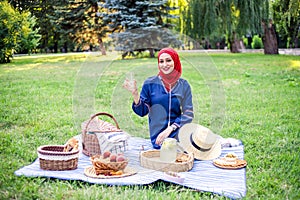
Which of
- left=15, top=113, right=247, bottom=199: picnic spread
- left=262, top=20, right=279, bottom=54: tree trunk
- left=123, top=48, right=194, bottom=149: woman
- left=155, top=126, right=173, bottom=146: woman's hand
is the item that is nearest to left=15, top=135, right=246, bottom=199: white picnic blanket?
left=15, top=113, right=247, bottom=199: picnic spread

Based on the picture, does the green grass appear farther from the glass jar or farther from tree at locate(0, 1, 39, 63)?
tree at locate(0, 1, 39, 63)

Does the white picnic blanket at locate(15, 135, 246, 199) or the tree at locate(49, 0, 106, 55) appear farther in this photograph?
the tree at locate(49, 0, 106, 55)

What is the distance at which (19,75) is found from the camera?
7.86 m

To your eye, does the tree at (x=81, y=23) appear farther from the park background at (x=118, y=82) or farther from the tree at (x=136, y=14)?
the tree at (x=136, y=14)

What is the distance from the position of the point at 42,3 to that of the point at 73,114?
7.48 metres

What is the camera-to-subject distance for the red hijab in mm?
2908

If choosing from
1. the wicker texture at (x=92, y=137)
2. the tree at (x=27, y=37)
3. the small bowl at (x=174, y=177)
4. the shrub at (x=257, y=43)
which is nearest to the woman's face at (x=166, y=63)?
the wicker texture at (x=92, y=137)

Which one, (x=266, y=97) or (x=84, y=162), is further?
(x=266, y=97)

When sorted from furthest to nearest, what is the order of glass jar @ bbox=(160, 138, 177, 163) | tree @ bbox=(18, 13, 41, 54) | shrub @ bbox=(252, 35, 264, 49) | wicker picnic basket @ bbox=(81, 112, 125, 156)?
shrub @ bbox=(252, 35, 264, 49) < tree @ bbox=(18, 13, 41, 54) < wicker picnic basket @ bbox=(81, 112, 125, 156) < glass jar @ bbox=(160, 138, 177, 163)

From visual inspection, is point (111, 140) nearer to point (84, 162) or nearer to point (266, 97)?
point (84, 162)

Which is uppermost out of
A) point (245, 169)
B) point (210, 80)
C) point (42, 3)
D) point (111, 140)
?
point (42, 3)

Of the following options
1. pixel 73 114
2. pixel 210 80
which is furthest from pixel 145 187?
pixel 73 114

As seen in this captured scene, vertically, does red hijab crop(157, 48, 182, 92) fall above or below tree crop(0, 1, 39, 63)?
below

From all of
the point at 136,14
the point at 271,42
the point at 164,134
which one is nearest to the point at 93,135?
the point at 164,134
